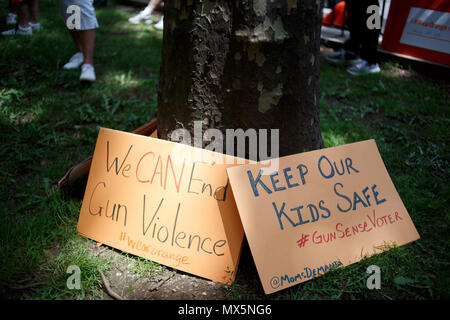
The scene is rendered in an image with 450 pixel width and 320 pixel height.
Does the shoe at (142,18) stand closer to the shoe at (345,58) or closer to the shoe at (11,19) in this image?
the shoe at (11,19)

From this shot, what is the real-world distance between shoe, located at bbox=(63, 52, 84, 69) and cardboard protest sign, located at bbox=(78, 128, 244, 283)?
6.76ft

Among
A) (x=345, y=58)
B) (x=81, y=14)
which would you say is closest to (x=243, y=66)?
(x=81, y=14)

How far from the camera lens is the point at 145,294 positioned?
1380 millimetres

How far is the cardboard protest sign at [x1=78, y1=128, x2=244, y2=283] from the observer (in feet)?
4.75

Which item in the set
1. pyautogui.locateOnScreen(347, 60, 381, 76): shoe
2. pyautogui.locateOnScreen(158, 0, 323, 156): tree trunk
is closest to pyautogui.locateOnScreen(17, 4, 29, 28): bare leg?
pyautogui.locateOnScreen(158, 0, 323, 156): tree trunk

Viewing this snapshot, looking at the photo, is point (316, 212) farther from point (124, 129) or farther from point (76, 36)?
point (76, 36)

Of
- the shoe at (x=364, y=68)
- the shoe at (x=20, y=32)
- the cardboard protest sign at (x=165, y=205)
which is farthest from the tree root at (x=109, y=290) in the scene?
the shoe at (x=20, y=32)

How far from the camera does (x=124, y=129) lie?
2.54 meters

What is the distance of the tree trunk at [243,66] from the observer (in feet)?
4.41

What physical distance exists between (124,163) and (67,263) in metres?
0.53

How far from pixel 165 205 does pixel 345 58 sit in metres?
3.23

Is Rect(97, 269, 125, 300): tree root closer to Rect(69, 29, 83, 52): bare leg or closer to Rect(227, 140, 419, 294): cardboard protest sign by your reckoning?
Rect(227, 140, 419, 294): cardboard protest sign

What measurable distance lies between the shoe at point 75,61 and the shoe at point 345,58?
9.42 feet
